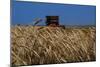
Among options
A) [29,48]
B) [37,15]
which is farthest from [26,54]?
[37,15]

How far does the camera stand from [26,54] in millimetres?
2570

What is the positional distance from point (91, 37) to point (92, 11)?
13.8 inches

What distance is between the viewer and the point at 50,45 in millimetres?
2672

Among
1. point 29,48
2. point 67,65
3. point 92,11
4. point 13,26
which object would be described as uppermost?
point 92,11

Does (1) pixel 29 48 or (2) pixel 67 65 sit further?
(2) pixel 67 65

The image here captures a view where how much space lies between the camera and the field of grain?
254 cm

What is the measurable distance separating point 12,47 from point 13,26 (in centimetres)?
24

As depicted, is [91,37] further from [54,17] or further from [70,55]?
[54,17]

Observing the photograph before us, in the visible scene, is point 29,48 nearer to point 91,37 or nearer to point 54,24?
point 54,24

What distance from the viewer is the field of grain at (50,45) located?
100.0 inches
